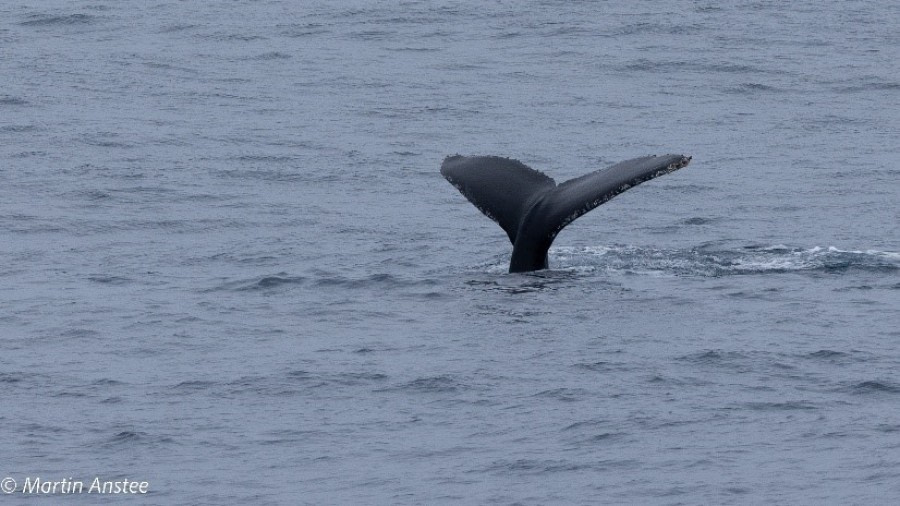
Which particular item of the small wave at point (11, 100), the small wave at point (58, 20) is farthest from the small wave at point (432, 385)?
the small wave at point (58, 20)

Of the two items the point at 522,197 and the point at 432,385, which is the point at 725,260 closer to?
the point at 522,197

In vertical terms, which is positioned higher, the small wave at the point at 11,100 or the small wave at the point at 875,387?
the small wave at the point at 11,100

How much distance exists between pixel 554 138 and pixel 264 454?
13750 millimetres

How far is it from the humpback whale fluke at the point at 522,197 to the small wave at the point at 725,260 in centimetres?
109

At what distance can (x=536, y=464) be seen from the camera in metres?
11.1

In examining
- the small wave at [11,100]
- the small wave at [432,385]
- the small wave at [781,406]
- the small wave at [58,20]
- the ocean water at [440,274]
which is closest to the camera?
the ocean water at [440,274]

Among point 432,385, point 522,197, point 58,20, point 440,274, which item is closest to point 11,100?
point 58,20

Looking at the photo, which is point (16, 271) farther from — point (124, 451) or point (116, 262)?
point (124, 451)

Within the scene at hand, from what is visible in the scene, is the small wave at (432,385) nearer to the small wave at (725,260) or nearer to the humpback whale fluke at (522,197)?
the humpback whale fluke at (522,197)

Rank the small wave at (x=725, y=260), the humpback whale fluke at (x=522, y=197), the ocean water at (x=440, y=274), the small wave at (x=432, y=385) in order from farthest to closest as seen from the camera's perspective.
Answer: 1. the small wave at (x=725, y=260)
2. the humpback whale fluke at (x=522, y=197)
3. the small wave at (x=432, y=385)
4. the ocean water at (x=440, y=274)

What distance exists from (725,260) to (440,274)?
8.54 feet

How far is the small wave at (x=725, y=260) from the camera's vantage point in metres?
16.2

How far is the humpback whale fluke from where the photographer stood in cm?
1466

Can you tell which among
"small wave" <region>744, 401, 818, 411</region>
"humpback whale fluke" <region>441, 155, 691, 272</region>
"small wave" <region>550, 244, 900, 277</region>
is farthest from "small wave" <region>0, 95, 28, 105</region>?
"small wave" <region>744, 401, 818, 411</region>
